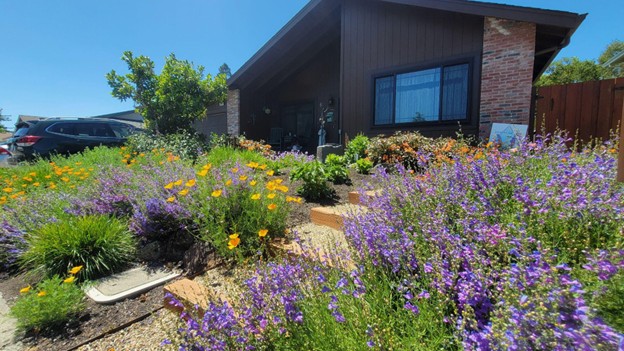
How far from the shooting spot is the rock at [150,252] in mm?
2797

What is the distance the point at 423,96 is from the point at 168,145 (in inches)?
263

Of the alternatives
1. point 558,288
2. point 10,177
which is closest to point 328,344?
point 558,288

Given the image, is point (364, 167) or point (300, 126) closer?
point (364, 167)

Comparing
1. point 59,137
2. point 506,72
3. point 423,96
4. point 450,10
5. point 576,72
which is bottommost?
point 59,137

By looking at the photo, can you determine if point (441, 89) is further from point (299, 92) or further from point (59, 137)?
point (59, 137)

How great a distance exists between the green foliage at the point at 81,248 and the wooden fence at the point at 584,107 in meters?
6.91

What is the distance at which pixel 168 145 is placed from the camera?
27.0 feet

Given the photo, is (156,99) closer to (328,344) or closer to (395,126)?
(395,126)

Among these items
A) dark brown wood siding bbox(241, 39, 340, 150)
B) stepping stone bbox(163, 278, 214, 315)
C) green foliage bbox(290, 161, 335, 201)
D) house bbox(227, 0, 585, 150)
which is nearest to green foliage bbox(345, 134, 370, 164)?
Result: house bbox(227, 0, 585, 150)

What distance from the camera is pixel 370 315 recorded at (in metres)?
1.18

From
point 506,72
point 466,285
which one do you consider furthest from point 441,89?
point 466,285

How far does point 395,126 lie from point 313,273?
22.6ft

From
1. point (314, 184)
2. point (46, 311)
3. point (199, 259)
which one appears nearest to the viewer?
point (46, 311)

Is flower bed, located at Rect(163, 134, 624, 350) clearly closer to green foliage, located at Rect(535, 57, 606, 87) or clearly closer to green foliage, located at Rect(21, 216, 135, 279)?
green foliage, located at Rect(21, 216, 135, 279)
